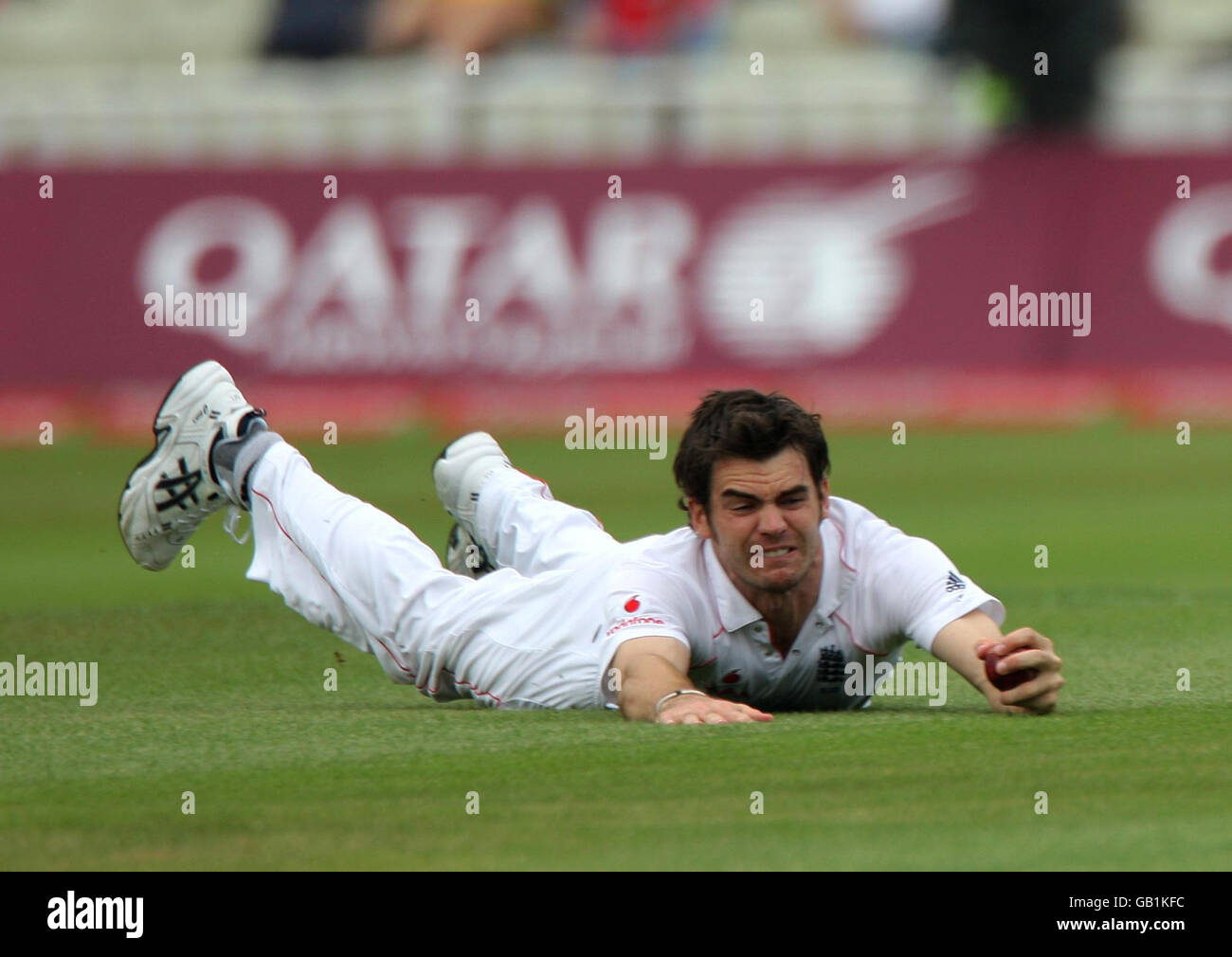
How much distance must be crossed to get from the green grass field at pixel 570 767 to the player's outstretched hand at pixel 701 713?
7 cm

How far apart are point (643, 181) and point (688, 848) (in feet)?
48.0

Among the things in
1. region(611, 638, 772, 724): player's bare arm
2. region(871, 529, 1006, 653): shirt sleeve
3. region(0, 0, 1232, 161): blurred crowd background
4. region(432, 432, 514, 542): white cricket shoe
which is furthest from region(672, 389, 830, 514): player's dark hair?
region(0, 0, 1232, 161): blurred crowd background

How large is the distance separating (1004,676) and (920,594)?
403mm

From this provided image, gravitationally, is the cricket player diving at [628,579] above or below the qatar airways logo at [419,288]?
below

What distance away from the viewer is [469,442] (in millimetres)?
9305

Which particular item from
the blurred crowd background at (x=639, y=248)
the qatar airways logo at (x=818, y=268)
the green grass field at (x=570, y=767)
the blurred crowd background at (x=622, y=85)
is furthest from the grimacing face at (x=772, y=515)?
the blurred crowd background at (x=622, y=85)

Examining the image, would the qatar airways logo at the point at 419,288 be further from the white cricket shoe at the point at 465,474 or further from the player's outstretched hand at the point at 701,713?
the player's outstretched hand at the point at 701,713

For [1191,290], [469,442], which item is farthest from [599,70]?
[469,442]

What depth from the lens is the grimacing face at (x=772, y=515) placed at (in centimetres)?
698

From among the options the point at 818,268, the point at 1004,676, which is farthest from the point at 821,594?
the point at 818,268

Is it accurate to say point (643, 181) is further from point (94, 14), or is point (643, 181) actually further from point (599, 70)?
point (94, 14)

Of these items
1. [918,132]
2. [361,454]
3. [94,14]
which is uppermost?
[94,14]

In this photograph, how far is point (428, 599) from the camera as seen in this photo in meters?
8.00

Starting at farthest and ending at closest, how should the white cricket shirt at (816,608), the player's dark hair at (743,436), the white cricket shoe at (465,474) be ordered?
1. the white cricket shoe at (465,474)
2. the white cricket shirt at (816,608)
3. the player's dark hair at (743,436)
